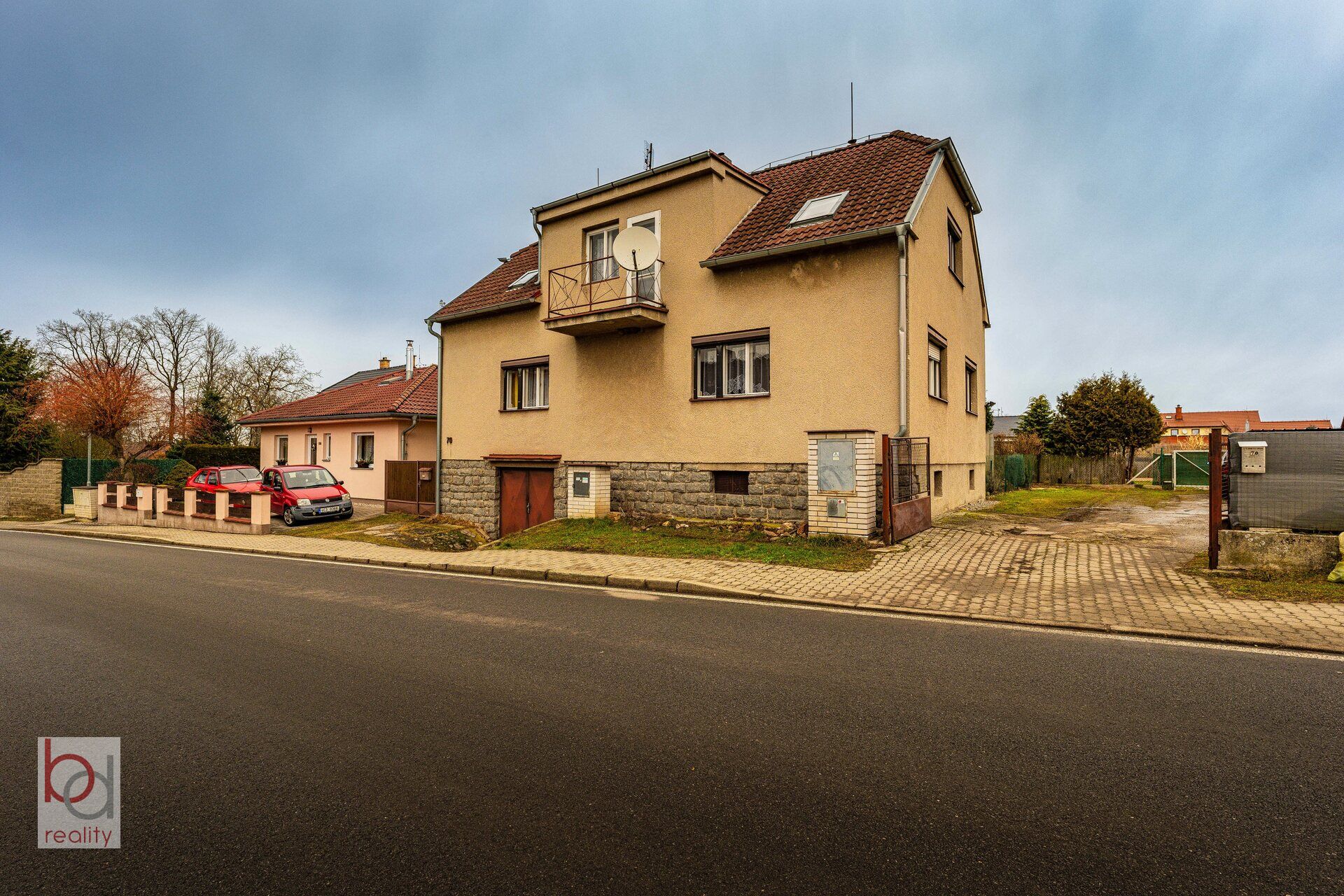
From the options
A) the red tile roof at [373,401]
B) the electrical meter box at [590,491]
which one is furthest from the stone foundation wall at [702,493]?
the red tile roof at [373,401]

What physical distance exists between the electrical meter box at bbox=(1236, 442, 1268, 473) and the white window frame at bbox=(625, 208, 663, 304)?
10.4 m

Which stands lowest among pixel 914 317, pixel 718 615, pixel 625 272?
pixel 718 615

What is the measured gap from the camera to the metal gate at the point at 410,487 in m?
19.3

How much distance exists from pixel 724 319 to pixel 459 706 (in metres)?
10.6

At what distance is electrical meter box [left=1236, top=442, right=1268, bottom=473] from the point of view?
8.08 m

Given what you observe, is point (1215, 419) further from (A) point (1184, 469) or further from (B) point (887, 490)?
(B) point (887, 490)

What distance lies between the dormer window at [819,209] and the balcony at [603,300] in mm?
3189

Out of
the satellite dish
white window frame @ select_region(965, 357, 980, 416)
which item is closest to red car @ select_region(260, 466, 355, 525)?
the satellite dish

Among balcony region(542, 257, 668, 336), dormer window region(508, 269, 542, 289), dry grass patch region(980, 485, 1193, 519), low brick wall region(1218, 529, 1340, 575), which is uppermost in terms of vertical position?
dormer window region(508, 269, 542, 289)

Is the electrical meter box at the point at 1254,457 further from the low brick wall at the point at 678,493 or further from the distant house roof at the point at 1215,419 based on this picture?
the distant house roof at the point at 1215,419

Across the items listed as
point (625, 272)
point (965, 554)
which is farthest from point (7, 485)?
point (965, 554)

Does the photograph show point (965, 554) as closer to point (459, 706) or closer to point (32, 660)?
point (459, 706)

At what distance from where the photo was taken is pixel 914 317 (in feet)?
39.9

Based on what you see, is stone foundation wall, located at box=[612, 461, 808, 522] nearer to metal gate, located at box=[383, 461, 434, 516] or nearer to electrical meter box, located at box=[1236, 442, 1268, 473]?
electrical meter box, located at box=[1236, 442, 1268, 473]
